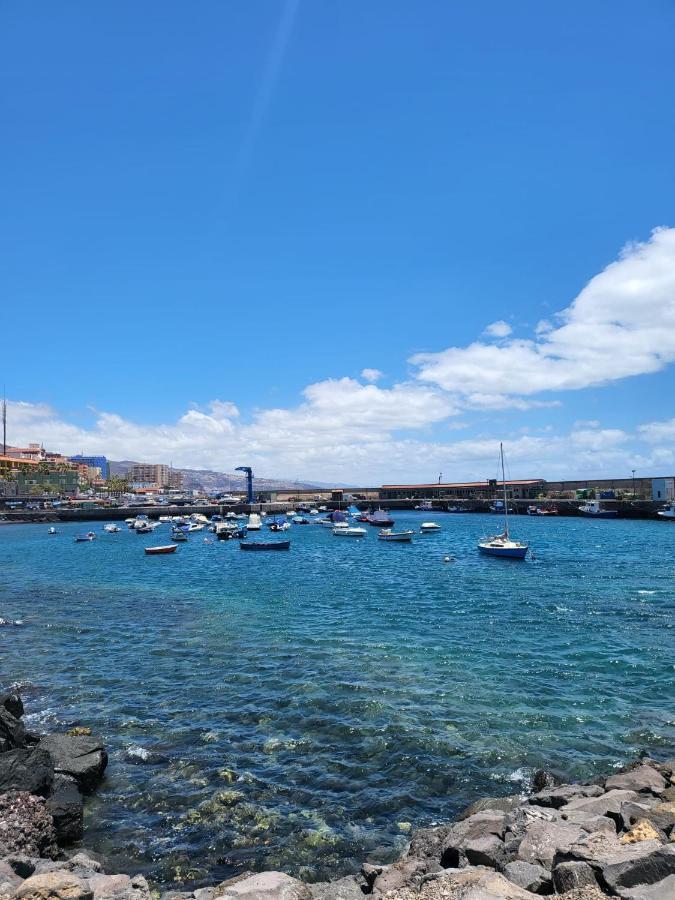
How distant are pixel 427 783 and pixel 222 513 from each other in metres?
147

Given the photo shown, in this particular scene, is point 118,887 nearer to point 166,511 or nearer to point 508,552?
point 508,552

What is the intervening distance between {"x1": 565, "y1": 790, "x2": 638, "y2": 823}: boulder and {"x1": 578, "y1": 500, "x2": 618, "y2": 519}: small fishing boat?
126681 millimetres

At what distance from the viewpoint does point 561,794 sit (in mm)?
12164

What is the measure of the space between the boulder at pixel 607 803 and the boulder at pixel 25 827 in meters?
10.1

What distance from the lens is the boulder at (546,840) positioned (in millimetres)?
8852

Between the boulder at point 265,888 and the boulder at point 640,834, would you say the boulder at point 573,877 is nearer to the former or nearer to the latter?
the boulder at point 640,834

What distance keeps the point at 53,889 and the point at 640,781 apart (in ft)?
38.5

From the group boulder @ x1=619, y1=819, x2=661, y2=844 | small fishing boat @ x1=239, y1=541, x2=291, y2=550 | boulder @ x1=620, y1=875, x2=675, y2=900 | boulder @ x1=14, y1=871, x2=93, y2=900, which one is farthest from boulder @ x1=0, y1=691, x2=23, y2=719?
small fishing boat @ x1=239, y1=541, x2=291, y2=550

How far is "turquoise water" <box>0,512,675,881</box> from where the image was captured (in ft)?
40.2

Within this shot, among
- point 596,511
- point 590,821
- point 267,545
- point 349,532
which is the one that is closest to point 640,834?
point 590,821

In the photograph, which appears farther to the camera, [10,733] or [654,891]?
[10,733]

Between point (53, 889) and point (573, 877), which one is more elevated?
point (573, 877)

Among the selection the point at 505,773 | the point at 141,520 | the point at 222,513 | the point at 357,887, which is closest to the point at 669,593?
the point at 505,773

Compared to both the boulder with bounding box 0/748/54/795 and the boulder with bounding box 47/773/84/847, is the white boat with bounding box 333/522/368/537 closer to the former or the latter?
the boulder with bounding box 0/748/54/795
